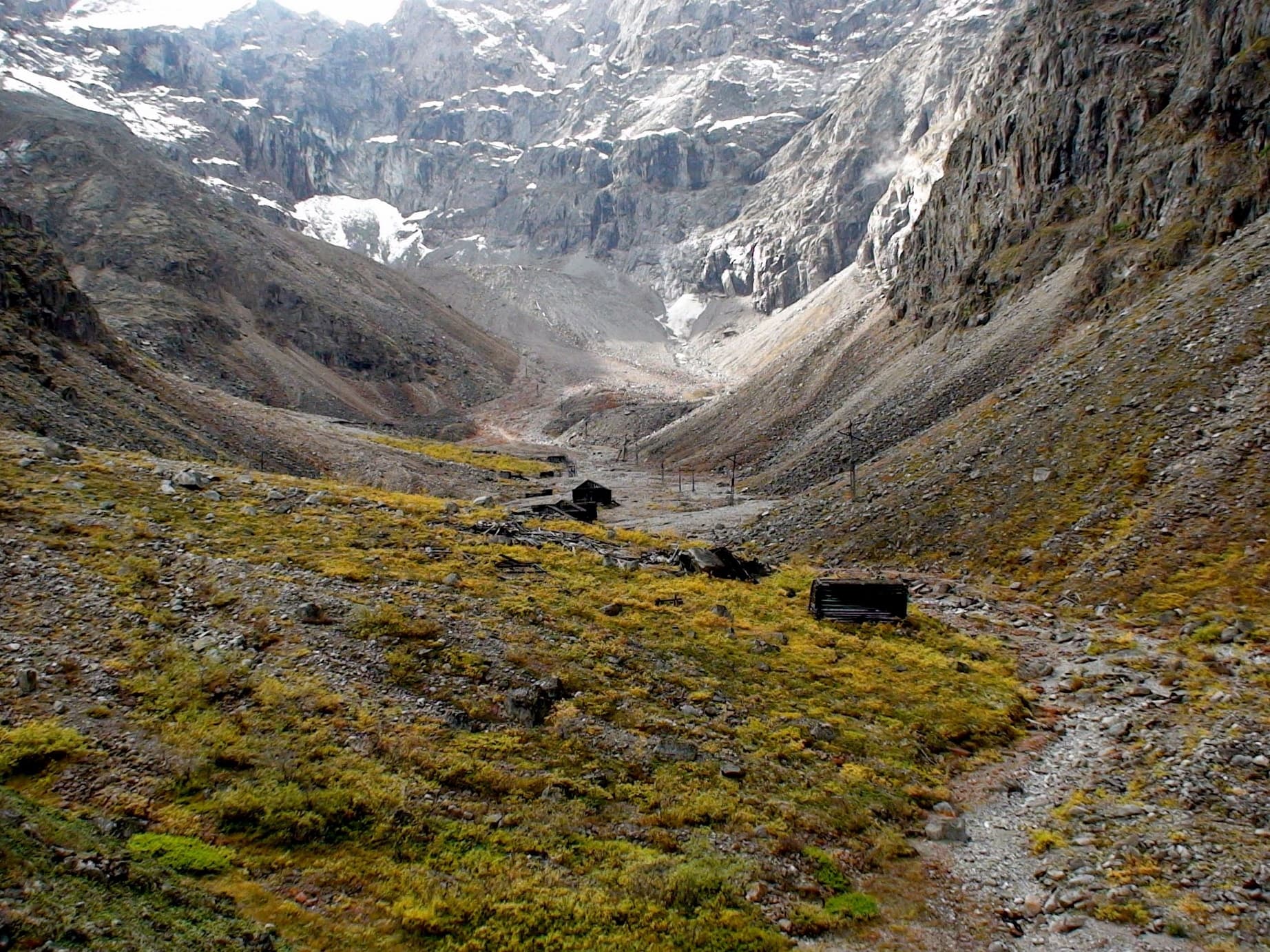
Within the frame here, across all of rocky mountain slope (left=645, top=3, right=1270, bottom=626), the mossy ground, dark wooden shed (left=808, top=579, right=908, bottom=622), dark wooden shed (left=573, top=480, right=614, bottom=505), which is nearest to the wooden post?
rocky mountain slope (left=645, top=3, right=1270, bottom=626)

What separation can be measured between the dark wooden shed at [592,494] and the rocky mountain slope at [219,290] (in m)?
67.0

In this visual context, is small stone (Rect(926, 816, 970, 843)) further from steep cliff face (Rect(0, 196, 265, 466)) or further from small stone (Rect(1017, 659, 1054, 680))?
steep cliff face (Rect(0, 196, 265, 466))

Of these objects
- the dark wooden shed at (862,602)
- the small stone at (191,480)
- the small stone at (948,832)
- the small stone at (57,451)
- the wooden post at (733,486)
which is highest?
the wooden post at (733,486)

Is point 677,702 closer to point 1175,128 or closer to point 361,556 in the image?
point 361,556

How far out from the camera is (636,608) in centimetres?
2253

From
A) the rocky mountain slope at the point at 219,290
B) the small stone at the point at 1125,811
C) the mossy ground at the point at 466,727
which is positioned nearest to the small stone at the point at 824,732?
the mossy ground at the point at 466,727

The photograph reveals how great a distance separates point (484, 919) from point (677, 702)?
7.95 meters

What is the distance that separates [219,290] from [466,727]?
14270cm

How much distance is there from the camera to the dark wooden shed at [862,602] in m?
25.1

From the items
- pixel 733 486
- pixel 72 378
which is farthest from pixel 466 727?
pixel 733 486

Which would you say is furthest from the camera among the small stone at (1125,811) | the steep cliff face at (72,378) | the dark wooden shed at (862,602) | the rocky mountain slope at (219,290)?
the rocky mountain slope at (219,290)

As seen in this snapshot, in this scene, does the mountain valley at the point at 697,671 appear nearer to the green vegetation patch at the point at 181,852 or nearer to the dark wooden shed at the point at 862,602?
the green vegetation patch at the point at 181,852

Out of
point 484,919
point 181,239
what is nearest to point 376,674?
point 484,919

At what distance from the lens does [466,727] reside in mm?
14211
